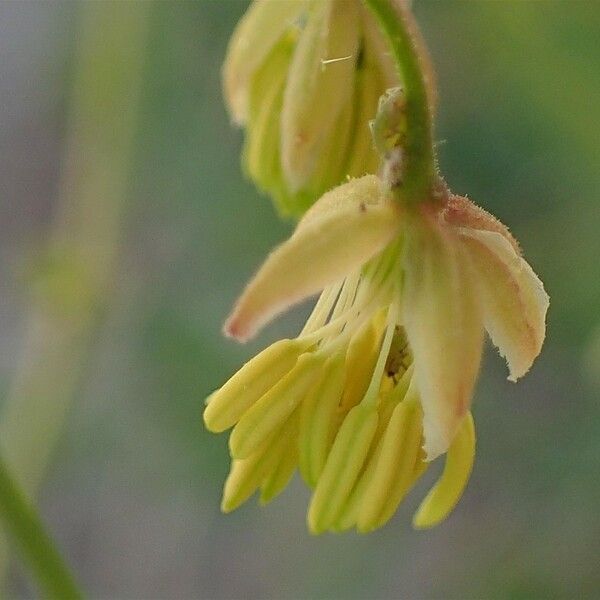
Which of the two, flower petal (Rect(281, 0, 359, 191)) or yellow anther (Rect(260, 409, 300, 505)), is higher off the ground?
flower petal (Rect(281, 0, 359, 191))

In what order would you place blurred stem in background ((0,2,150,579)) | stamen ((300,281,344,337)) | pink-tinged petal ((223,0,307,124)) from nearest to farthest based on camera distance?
stamen ((300,281,344,337))
pink-tinged petal ((223,0,307,124))
blurred stem in background ((0,2,150,579))

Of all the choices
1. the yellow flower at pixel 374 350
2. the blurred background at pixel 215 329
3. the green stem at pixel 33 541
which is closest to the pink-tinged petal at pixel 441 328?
the yellow flower at pixel 374 350

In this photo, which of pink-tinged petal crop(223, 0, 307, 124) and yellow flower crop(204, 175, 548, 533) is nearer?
yellow flower crop(204, 175, 548, 533)

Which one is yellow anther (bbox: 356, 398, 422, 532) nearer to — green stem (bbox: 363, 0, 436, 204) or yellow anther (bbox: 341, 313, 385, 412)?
yellow anther (bbox: 341, 313, 385, 412)

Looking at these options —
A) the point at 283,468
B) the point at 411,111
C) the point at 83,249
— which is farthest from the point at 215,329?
the point at 411,111

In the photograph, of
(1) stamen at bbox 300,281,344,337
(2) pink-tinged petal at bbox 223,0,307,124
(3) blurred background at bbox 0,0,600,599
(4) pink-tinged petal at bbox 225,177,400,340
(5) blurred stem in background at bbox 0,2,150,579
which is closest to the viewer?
(4) pink-tinged petal at bbox 225,177,400,340

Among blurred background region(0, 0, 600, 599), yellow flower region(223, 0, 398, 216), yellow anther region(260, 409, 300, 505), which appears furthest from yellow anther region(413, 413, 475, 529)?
blurred background region(0, 0, 600, 599)

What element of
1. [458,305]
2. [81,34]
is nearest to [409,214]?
[458,305]
